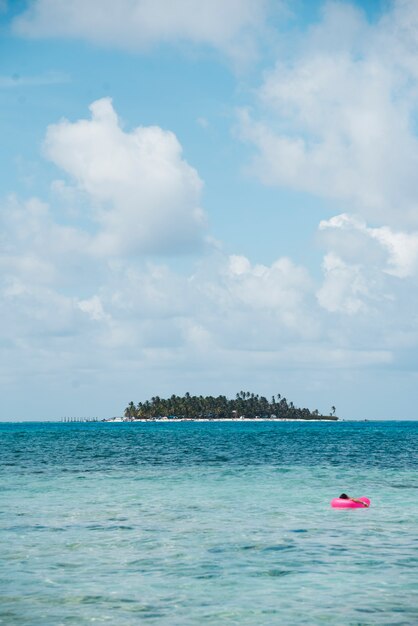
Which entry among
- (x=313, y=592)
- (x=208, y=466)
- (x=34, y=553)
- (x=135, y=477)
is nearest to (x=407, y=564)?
(x=313, y=592)

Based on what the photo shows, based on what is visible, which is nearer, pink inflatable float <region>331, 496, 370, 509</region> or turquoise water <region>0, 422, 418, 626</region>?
turquoise water <region>0, 422, 418, 626</region>

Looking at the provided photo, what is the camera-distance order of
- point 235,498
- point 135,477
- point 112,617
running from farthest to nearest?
point 135,477, point 235,498, point 112,617

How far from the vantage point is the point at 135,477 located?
5725cm

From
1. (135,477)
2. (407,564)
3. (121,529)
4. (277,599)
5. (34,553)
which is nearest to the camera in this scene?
(277,599)

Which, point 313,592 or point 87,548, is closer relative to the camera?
point 313,592

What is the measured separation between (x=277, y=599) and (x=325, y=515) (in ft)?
52.8

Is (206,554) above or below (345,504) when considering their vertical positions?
below

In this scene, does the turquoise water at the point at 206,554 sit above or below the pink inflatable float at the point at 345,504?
below

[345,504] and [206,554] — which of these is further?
[345,504]

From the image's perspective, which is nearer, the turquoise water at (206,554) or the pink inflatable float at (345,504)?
the turquoise water at (206,554)

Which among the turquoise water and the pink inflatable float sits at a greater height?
the pink inflatable float

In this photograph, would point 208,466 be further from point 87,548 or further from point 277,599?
point 277,599

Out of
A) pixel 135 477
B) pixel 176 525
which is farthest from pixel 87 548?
pixel 135 477

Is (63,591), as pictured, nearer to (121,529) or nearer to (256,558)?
(256,558)
